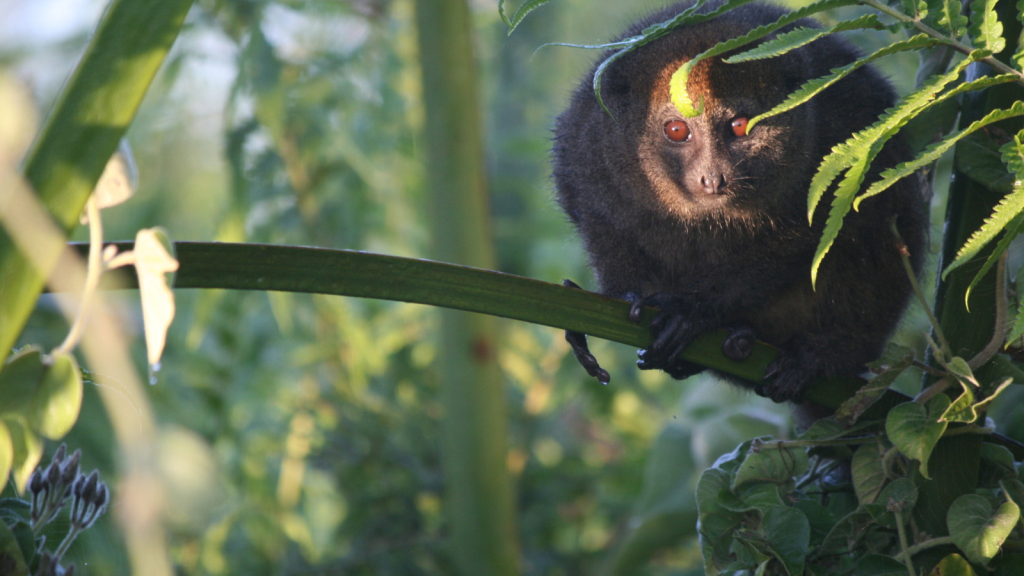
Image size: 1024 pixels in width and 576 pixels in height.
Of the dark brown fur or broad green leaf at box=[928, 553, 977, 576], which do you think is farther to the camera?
the dark brown fur

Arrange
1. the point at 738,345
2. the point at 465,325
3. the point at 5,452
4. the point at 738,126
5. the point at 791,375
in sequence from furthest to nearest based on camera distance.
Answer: the point at 465,325 → the point at 738,126 → the point at 791,375 → the point at 738,345 → the point at 5,452

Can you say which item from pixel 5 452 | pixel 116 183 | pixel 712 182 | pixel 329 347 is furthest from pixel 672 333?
pixel 329 347

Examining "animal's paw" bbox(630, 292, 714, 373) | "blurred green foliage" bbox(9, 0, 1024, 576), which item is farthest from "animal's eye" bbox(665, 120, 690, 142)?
"blurred green foliage" bbox(9, 0, 1024, 576)

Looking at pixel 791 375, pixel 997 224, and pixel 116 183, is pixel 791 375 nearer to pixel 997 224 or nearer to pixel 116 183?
pixel 997 224

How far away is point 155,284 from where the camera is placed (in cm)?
79

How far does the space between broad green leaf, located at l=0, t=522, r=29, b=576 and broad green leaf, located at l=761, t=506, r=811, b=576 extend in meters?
0.98

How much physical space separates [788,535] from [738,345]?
49cm

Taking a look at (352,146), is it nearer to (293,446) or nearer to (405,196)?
(405,196)

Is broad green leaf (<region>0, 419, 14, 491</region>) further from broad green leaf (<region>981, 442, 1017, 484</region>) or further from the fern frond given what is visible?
broad green leaf (<region>981, 442, 1017, 484</region>)

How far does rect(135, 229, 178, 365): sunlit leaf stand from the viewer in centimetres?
78

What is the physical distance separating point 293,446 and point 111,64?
10.5 ft

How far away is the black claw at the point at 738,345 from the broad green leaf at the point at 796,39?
60 centimetres

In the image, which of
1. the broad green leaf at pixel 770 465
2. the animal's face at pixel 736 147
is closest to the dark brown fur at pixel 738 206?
the animal's face at pixel 736 147

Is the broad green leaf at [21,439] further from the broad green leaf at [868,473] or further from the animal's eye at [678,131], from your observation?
the animal's eye at [678,131]
